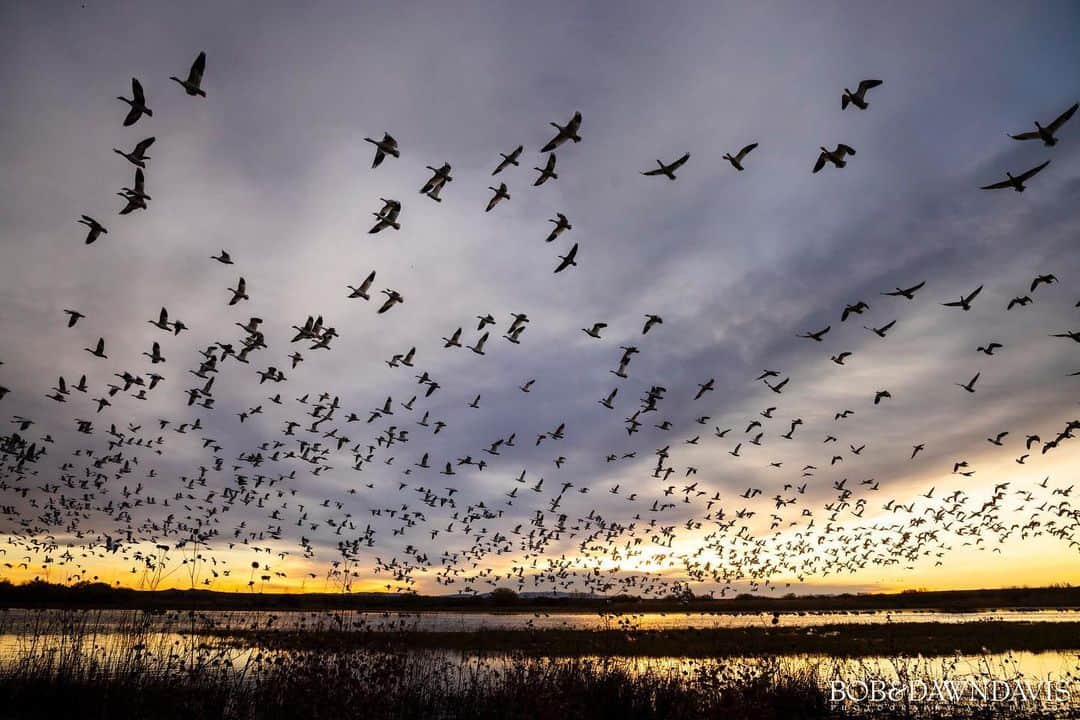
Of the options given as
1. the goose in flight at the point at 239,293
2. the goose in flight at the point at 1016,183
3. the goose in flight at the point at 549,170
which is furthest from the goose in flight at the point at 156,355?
the goose in flight at the point at 1016,183

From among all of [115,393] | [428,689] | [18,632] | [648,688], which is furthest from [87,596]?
[648,688]

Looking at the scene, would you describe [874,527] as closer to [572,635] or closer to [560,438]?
[572,635]

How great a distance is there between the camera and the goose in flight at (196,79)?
1525 centimetres

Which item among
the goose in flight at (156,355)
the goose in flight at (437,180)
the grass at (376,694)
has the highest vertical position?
the goose in flight at (437,180)

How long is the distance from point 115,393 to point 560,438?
22040mm

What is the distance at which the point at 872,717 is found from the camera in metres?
15.8

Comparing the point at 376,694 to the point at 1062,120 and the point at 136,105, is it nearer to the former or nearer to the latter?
the point at 136,105

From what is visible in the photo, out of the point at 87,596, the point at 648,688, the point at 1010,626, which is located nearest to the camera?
the point at 648,688

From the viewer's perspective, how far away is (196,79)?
15406 millimetres

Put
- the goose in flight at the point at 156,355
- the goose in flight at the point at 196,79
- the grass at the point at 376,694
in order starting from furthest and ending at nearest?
the goose in flight at the point at 156,355
the goose in flight at the point at 196,79
the grass at the point at 376,694

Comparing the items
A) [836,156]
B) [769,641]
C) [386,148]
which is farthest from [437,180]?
[769,641]

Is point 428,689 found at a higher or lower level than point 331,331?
lower

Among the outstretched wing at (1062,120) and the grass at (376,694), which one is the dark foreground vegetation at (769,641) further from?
the outstretched wing at (1062,120)

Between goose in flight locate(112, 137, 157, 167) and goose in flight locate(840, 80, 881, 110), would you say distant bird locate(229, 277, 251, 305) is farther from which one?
goose in flight locate(840, 80, 881, 110)
